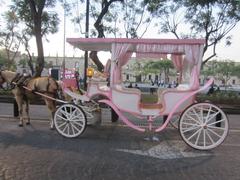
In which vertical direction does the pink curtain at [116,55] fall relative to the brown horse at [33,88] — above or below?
above

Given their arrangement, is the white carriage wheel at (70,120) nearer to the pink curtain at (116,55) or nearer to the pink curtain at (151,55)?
the pink curtain at (116,55)

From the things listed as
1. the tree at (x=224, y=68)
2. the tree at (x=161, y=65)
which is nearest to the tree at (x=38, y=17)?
the tree at (x=161, y=65)

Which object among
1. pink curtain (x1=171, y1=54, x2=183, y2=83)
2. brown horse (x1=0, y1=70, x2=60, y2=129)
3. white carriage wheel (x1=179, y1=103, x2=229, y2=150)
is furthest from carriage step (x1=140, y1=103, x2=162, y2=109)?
brown horse (x1=0, y1=70, x2=60, y2=129)

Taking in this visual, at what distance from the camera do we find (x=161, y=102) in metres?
9.72

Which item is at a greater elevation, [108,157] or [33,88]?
[33,88]

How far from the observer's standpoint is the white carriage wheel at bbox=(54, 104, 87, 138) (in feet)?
32.0

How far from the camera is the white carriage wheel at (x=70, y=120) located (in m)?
9.75

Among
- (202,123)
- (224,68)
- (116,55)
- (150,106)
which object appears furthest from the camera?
(224,68)

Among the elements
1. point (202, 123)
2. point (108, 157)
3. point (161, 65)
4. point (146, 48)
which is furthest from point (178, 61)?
point (161, 65)

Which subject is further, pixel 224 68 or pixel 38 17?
pixel 224 68

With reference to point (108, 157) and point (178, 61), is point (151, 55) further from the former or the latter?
point (108, 157)

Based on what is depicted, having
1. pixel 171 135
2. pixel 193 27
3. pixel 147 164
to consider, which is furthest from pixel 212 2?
pixel 147 164

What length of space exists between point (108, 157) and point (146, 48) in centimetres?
281

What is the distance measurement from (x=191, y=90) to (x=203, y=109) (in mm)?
605
